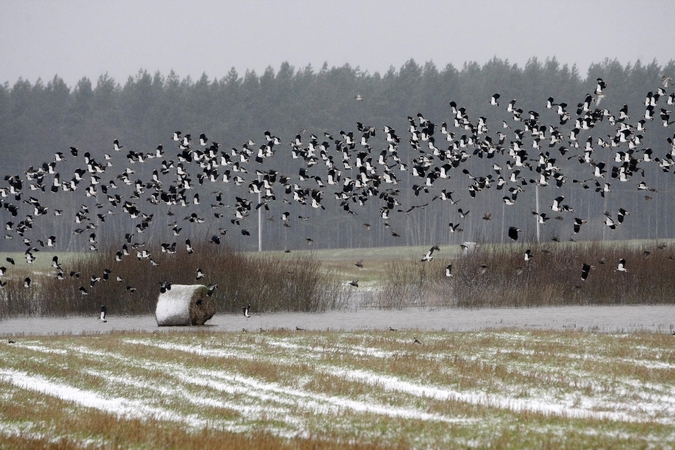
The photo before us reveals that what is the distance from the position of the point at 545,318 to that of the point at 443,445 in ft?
74.0

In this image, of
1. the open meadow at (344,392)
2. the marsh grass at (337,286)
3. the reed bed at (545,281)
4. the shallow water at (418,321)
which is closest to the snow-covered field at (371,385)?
the open meadow at (344,392)

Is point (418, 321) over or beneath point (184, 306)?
beneath

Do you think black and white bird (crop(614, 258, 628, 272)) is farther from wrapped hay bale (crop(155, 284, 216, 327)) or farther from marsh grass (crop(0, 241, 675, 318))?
wrapped hay bale (crop(155, 284, 216, 327))

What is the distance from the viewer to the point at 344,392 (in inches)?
686

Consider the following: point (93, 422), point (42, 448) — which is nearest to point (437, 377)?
point (93, 422)

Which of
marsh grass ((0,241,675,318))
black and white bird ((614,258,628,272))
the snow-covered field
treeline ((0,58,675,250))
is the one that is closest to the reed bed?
marsh grass ((0,241,675,318))

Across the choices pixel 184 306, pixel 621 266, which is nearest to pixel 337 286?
pixel 184 306

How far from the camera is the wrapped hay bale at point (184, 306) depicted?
1314 inches

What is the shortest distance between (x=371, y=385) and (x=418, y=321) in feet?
55.4

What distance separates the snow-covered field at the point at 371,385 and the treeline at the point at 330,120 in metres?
82.6

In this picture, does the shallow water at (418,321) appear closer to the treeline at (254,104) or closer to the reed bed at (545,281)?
the reed bed at (545,281)

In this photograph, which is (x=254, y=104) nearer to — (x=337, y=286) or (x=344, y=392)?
(x=337, y=286)

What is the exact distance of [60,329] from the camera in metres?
33.7

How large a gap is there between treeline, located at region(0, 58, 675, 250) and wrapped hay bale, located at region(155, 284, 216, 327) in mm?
72837
